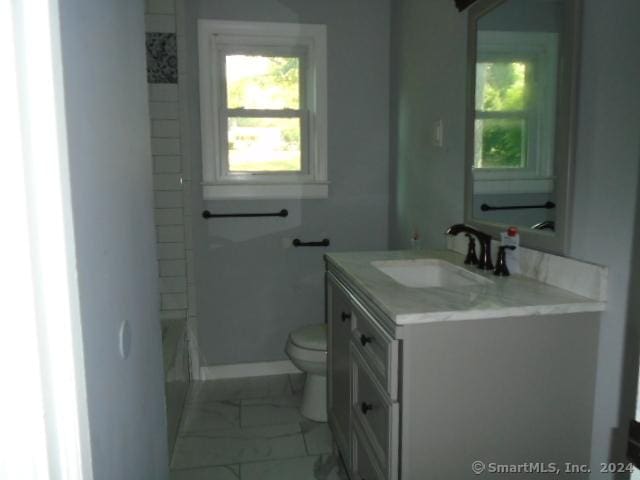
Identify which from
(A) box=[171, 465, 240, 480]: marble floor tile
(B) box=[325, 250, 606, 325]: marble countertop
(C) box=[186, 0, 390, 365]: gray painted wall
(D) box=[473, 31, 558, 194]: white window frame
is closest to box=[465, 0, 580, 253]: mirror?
(D) box=[473, 31, 558, 194]: white window frame

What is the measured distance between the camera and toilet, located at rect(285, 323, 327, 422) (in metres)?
2.27

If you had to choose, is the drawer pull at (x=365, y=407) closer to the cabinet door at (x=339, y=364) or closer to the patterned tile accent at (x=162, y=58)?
the cabinet door at (x=339, y=364)

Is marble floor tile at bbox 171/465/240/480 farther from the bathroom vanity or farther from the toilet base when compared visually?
the bathroom vanity

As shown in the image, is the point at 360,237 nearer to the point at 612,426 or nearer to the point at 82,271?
the point at 612,426

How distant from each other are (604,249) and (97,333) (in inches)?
47.3

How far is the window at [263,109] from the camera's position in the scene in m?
2.68

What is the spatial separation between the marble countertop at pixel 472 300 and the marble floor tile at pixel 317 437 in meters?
1.00

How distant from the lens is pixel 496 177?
5.69 ft

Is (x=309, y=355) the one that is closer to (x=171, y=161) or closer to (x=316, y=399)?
(x=316, y=399)

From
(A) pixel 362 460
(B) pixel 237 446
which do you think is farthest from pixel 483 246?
(B) pixel 237 446

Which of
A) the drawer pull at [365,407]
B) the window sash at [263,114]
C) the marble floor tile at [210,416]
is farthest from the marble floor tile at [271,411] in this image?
the window sash at [263,114]

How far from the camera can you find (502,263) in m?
1.58

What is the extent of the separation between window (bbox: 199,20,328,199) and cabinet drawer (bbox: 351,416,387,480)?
1547mm

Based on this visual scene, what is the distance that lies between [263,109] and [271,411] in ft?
5.64
